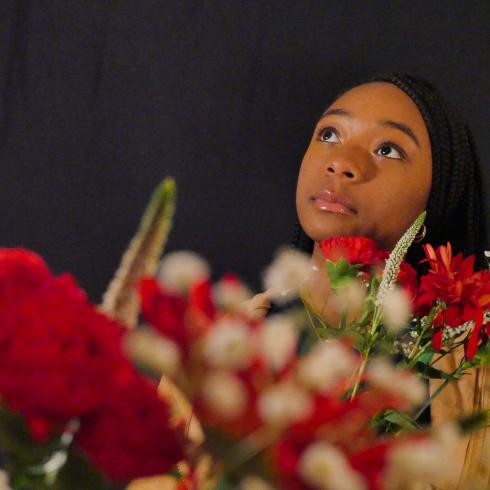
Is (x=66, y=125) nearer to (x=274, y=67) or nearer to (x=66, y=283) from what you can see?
(x=274, y=67)

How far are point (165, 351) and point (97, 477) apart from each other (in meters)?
0.08

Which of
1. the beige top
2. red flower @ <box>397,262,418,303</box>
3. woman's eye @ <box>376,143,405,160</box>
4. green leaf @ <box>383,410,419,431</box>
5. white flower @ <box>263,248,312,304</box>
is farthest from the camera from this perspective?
woman's eye @ <box>376,143,405,160</box>

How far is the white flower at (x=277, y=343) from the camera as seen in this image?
32cm

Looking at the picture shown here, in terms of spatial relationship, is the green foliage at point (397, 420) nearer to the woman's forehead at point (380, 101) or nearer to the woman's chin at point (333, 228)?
the woman's chin at point (333, 228)

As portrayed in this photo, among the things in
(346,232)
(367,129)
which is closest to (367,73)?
(367,129)

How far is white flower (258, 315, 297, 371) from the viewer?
0.32 metres

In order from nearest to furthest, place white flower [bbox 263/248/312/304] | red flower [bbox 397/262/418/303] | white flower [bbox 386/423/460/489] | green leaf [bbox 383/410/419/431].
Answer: white flower [bbox 386/423/460/489]
white flower [bbox 263/248/312/304]
green leaf [bbox 383/410/419/431]
red flower [bbox 397/262/418/303]

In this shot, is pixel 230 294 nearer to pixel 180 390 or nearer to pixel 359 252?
pixel 180 390

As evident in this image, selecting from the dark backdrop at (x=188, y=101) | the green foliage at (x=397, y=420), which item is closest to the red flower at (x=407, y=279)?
the green foliage at (x=397, y=420)

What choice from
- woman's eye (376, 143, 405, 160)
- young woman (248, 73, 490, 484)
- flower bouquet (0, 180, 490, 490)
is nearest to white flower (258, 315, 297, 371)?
flower bouquet (0, 180, 490, 490)

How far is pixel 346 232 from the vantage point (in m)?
1.01

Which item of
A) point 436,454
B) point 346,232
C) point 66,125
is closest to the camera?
point 436,454

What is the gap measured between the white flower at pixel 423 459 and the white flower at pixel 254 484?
0.05 m

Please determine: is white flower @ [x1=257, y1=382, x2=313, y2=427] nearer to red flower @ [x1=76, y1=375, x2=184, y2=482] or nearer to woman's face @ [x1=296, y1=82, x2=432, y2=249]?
red flower @ [x1=76, y1=375, x2=184, y2=482]
